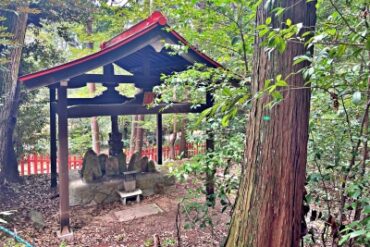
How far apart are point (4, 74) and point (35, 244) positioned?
3830 millimetres

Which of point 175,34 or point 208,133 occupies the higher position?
point 175,34

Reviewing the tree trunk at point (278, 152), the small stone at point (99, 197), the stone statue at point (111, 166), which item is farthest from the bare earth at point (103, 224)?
the tree trunk at point (278, 152)

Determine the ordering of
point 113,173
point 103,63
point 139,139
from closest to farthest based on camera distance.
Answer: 1. point 103,63
2. point 113,173
3. point 139,139

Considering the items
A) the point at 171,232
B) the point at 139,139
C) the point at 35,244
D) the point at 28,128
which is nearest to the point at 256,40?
the point at 171,232

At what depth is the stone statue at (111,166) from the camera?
21.4 feet

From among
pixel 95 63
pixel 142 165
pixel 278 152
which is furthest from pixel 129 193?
pixel 278 152

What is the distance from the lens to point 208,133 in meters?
3.89

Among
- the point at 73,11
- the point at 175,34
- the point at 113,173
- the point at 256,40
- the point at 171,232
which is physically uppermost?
the point at 73,11

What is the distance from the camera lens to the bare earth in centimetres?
436

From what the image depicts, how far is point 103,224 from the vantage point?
5090 millimetres

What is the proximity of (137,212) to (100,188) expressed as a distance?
1.06 m

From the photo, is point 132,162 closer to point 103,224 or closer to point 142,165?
point 142,165

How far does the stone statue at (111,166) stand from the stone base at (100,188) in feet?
0.47

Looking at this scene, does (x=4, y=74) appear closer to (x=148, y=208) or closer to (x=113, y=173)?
(x=113, y=173)
